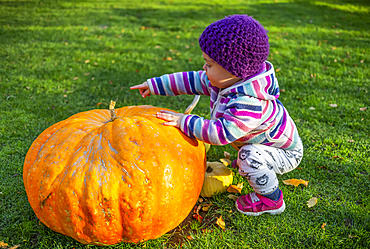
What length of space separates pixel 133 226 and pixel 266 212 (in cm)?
130

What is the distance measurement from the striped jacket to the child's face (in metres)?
0.06

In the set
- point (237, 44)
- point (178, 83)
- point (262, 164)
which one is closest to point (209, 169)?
point (262, 164)

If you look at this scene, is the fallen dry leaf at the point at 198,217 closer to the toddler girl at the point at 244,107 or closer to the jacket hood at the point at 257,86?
the toddler girl at the point at 244,107

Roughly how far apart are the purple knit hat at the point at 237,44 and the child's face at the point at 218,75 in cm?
7

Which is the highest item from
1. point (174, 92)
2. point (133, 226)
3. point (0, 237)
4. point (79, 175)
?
point (174, 92)

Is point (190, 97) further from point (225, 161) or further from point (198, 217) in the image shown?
point (198, 217)

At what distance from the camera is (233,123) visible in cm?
245

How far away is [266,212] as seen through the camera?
9.59ft

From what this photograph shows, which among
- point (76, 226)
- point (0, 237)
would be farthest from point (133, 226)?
point (0, 237)

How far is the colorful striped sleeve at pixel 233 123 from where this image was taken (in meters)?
2.45

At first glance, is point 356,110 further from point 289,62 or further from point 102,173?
point 102,173

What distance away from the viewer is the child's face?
8.20ft

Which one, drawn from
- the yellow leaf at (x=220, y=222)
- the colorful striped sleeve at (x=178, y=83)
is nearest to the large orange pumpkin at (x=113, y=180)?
the yellow leaf at (x=220, y=222)

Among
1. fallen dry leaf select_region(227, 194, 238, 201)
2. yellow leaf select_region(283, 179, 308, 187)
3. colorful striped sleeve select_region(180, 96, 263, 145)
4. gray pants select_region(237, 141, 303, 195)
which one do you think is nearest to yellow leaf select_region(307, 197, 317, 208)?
yellow leaf select_region(283, 179, 308, 187)
